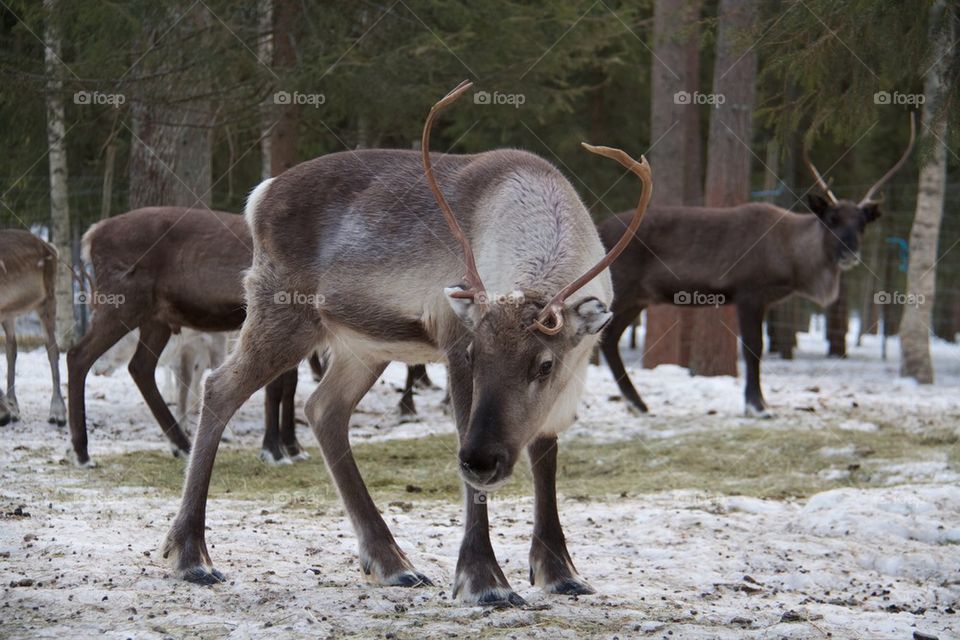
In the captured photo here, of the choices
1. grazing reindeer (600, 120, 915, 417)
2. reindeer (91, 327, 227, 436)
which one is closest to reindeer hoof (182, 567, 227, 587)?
reindeer (91, 327, 227, 436)

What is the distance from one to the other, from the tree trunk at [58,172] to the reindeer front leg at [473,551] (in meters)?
5.32

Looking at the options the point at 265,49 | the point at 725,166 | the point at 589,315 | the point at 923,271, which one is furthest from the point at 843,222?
the point at 589,315

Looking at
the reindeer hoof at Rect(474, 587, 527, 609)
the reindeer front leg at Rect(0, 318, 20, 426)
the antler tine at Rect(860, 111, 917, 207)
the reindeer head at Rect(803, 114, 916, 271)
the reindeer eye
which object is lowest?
the reindeer hoof at Rect(474, 587, 527, 609)

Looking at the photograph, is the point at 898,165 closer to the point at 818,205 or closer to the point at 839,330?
the point at 818,205

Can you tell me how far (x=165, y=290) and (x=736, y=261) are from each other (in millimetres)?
4889

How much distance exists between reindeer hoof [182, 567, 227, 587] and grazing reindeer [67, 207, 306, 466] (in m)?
3.21

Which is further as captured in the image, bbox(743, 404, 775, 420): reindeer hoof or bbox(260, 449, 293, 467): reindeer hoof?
bbox(743, 404, 775, 420): reindeer hoof

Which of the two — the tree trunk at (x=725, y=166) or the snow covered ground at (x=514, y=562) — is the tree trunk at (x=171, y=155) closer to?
the snow covered ground at (x=514, y=562)

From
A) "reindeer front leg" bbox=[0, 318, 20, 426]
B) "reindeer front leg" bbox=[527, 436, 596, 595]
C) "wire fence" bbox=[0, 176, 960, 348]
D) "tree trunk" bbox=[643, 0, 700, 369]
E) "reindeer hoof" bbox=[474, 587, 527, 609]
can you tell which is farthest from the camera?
"tree trunk" bbox=[643, 0, 700, 369]

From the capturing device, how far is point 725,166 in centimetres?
1224

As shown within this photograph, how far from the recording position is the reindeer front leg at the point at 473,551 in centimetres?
396

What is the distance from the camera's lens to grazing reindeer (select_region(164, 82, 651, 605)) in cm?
384

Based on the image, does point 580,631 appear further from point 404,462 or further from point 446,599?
point 404,462

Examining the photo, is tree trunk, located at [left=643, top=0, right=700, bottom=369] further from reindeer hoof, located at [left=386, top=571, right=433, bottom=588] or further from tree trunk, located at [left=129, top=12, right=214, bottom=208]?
reindeer hoof, located at [left=386, top=571, right=433, bottom=588]
